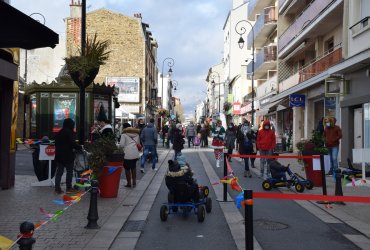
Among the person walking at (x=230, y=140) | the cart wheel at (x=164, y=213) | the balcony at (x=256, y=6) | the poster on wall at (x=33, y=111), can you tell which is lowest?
the cart wheel at (x=164, y=213)

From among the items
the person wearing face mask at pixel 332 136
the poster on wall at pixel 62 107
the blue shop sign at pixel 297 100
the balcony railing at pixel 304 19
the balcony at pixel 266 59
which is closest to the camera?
the person wearing face mask at pixel 332 136

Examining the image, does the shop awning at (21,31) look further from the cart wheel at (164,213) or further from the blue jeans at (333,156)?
the blue jeans at (333,156)

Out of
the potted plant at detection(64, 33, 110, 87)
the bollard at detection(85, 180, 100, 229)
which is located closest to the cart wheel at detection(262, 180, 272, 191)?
the potted plant at detection(64, 33, 110, 87)

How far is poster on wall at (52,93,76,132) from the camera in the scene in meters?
19.3

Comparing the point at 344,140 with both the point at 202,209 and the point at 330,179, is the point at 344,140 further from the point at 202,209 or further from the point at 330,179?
the point at 202,209

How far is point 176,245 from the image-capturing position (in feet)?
20.6

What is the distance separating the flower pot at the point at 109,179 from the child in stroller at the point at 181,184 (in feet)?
7.40

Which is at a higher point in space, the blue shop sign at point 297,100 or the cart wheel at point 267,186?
the blue shop sign at point 297,100

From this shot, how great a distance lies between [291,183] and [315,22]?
13193 mm

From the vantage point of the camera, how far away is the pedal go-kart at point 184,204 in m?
7.68

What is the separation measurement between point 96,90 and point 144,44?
96.2 ft

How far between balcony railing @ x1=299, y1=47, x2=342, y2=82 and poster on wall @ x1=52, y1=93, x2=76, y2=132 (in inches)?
445

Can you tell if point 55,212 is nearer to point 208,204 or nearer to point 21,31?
point 208,204

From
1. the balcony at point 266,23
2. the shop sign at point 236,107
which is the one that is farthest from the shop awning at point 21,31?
the shop sign at point 236,107
